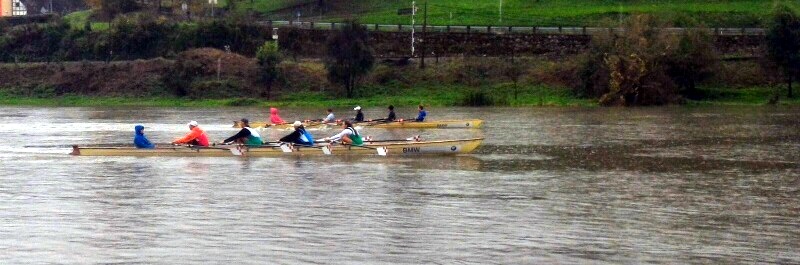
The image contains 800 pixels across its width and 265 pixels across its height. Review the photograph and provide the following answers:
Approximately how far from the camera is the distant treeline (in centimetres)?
10469

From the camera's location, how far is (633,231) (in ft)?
87.1

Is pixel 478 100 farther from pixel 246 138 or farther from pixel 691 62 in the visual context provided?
pixel 246 138

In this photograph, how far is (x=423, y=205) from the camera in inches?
1208

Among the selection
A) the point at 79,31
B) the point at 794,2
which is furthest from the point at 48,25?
the point at 794,2

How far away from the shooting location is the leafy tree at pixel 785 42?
295 feet

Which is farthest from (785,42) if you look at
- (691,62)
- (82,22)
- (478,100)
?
(82,22)

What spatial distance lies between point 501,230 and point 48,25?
92.1m

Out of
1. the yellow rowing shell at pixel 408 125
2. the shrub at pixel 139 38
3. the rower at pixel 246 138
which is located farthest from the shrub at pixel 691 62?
the rower at pixel 246 138

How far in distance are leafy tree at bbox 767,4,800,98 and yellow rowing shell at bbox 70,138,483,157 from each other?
2067 inches

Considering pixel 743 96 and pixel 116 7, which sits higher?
pixel 116 7

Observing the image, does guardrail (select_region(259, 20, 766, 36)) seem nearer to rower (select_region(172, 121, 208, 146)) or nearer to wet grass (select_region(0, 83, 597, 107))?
wet grass (select_region(0, 83, 597, 107))

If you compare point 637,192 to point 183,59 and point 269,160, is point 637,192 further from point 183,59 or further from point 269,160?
point 183,59

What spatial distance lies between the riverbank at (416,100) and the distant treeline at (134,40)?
34.8ft

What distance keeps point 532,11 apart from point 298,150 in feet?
245
